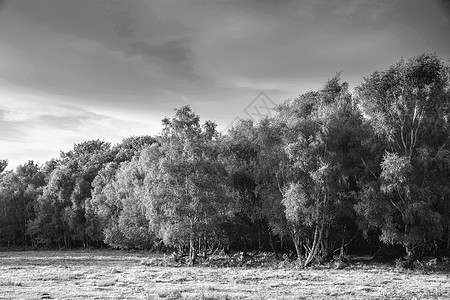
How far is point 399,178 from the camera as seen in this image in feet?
122

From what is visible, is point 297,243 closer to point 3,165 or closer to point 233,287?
point 233,287

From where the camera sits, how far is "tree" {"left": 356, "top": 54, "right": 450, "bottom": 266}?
38062 mm

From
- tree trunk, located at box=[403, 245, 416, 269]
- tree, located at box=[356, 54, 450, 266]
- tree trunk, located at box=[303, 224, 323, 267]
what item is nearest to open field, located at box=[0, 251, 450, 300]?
tree trunk, located at box=[403, 245, 416, 269]

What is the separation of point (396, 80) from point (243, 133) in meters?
18.8

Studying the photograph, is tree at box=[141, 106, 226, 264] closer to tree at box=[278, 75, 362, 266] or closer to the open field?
tree at box=[278, 75, 362, 266]

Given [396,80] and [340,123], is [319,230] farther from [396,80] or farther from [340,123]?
[396,80]

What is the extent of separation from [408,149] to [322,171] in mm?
10279

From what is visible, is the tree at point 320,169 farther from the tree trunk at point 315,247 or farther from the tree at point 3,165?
the tree at point 3,165

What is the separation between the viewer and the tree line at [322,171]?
128 feet

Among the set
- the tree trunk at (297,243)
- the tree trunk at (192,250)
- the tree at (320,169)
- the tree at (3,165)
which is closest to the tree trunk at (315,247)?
the tree at (320,169)

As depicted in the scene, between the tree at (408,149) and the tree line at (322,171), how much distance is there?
0.35 feet

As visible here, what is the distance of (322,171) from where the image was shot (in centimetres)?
3869

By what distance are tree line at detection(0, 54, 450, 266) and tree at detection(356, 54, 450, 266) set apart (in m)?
0.11

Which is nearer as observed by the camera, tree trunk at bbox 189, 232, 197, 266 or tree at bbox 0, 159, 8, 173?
tree trunk at bbox 189, 232, 197, 266
